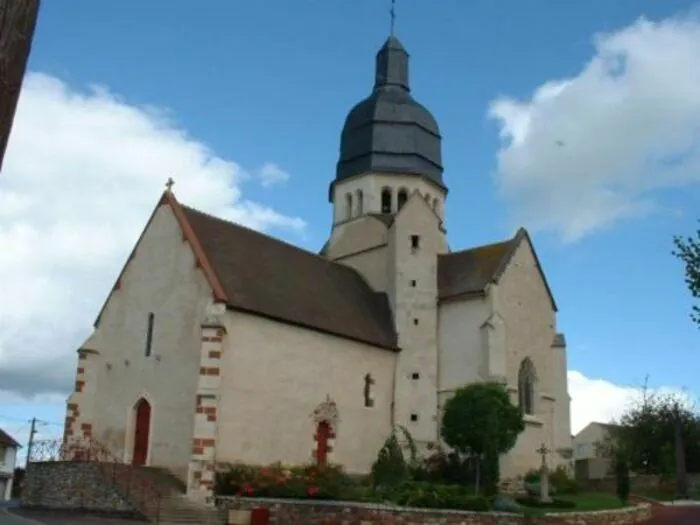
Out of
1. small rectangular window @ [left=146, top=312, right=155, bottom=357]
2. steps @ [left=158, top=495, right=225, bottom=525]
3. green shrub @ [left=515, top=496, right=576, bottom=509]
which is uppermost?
small rectangular window @ [left=146, top=312, right=155, bottom=357]

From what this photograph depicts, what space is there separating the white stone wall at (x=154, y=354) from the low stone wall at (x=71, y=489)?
2.63m

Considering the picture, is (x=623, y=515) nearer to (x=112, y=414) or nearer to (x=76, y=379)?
(x=112, y=414)

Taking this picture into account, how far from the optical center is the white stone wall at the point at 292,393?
90.6 ft

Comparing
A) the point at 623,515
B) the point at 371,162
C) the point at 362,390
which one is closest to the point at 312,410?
the point at 362,390

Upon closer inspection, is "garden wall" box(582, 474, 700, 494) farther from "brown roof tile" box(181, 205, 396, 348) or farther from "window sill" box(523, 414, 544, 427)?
"brown roof tile" box(181, 205, 396, 348)

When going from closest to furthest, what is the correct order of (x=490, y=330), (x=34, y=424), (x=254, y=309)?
(x=254, y=309) → (x=490, y=330) → (x=34, y=424)

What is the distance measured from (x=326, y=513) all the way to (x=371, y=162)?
870 inches

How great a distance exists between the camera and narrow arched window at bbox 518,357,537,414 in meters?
35.9

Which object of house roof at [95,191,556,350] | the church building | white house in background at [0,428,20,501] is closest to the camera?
the church building

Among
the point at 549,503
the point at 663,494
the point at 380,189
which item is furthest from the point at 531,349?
the point at 663,494

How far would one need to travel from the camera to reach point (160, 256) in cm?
3078

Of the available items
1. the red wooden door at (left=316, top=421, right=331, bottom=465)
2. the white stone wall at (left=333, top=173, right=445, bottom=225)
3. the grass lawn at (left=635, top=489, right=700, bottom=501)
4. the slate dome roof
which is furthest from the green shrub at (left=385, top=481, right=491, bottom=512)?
the grass lawn at (left=635, top=489, right=700, bottom=501)

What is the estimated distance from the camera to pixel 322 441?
30.6 m

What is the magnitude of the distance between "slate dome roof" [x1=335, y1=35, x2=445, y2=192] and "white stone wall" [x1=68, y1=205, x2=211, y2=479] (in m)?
13.3
